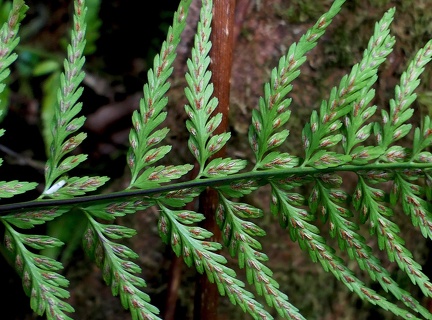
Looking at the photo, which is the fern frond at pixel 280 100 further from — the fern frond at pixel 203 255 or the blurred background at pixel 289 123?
the blurred background at pixel 289 123

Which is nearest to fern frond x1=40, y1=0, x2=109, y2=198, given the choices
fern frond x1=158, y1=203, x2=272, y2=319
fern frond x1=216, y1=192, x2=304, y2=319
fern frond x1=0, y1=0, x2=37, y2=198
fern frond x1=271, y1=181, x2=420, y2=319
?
fern frond x1=0, y1=0, x2=37, y2=198

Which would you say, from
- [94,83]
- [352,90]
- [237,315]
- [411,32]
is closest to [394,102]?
[352,90]

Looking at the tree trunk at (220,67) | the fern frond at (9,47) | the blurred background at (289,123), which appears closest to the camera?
the fern frond at (9,47)

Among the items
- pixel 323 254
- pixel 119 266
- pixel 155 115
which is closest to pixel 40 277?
pixel 119 266

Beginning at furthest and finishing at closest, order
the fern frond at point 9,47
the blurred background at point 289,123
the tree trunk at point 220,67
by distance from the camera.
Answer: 1. the blurred background at point 289,123
2. the tree trunk at point 220,67
3. the fern frond at point 9,47

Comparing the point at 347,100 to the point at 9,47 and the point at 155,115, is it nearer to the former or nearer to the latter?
the point at 155,115

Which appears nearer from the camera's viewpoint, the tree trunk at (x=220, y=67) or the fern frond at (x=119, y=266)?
the fern frond at (x=119, y=266)

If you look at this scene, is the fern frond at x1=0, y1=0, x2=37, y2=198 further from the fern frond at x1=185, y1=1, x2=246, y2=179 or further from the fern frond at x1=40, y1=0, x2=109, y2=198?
the fern frond at x1=185, y1=1, x2=246, y2=179

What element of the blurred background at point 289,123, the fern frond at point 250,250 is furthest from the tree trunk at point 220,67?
the blurred background at point 289,123

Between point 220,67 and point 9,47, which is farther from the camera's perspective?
point 220,67

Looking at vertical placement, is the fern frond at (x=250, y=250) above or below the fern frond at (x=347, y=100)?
below
